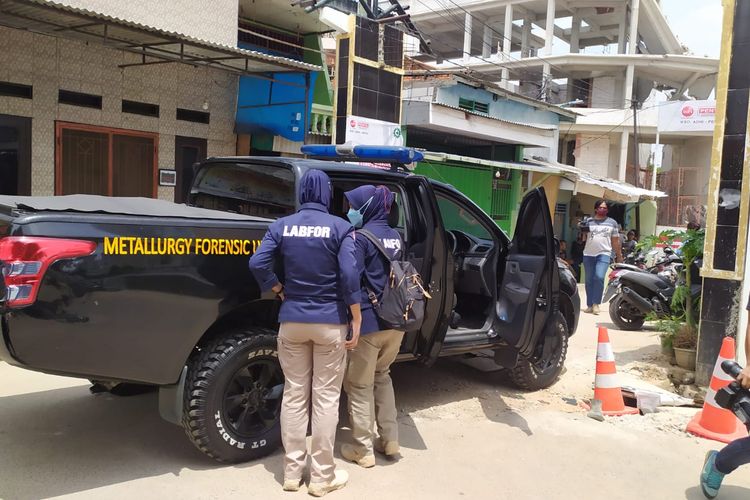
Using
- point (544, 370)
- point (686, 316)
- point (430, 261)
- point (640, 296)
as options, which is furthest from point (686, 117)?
point (430, 261)

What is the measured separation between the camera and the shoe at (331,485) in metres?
3.31

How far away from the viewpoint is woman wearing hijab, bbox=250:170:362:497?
10.7 feet

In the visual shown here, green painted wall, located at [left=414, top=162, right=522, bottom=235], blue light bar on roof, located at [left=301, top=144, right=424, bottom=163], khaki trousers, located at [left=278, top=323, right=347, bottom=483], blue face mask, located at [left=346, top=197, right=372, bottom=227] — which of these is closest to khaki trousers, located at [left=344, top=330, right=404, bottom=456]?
khaki trousers, located at [left=278, top=323, right=347, bottom=483]

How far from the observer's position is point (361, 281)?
357cm

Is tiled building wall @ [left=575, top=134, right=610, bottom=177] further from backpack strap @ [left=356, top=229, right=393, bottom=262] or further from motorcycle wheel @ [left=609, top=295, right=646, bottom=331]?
backpack strap @ [left=356, top=229, right=393, bottom=262]

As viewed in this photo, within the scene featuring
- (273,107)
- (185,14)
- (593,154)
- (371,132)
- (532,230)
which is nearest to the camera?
(532,230)

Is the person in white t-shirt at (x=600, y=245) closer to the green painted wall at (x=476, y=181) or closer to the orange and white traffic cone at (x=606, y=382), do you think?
the orange and white traffic cone at (x=606, y=382)

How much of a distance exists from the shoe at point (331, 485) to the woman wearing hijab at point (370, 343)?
26cm

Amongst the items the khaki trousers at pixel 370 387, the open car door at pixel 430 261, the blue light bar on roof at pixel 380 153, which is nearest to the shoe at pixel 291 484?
the khaki trousers at pixel 370 387

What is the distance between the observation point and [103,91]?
30.0 feet

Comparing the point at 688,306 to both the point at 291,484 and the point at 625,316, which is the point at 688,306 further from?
the point at 291,484

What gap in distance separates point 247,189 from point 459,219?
6.13 feet

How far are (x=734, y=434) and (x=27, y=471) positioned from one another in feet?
15.0

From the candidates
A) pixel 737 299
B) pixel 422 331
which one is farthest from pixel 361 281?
pixel 737 299
